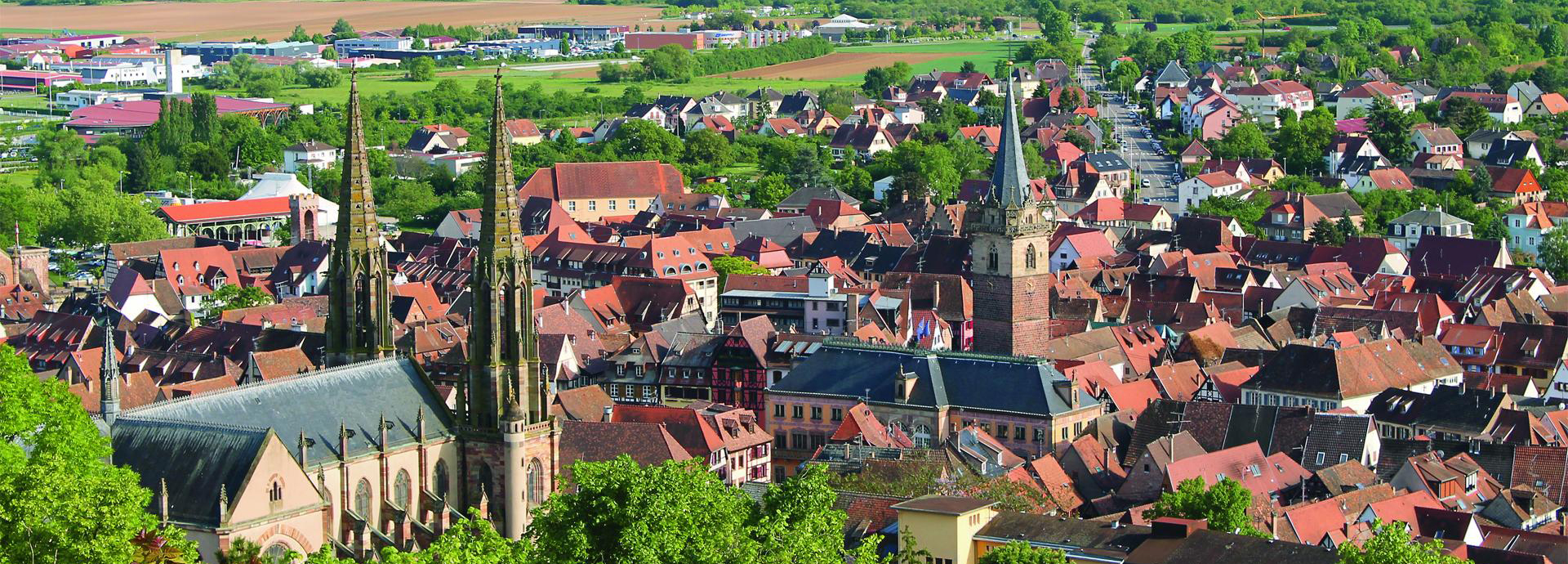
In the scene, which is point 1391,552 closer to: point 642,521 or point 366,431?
point 642,521

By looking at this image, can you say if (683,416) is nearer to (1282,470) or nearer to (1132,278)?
(1282,470)

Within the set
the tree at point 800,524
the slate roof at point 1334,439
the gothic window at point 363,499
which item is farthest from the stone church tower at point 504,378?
the slate roof at point 1334,439

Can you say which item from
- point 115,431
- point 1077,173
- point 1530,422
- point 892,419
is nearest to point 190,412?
point 115,431

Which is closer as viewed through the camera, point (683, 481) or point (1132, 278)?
point (683, 481)

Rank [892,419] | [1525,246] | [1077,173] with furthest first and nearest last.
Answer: [1077,173], [1525,246], [892,419]

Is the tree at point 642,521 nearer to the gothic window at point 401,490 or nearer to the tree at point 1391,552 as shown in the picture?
the gothic window at point 401,490

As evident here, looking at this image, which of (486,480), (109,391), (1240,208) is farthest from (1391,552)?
(1240,208)
